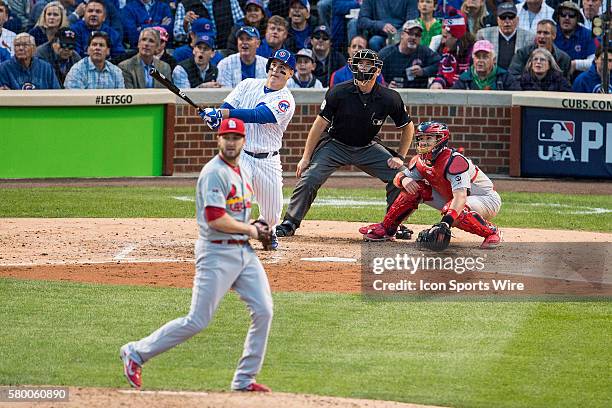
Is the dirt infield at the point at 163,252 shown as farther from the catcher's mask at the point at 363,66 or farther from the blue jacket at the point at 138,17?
the blue jacket at the point at 138,17

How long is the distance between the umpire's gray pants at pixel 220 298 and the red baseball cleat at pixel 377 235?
5.58 metres

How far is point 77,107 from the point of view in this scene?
16.5 metres

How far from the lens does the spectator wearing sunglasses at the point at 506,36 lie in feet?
56.2

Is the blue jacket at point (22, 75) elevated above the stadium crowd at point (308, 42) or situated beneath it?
situated beneath

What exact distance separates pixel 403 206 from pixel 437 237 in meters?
1.03

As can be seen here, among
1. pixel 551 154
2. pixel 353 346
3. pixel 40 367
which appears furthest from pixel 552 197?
pixel 40 367

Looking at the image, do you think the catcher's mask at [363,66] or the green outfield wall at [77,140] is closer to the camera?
the catcher's mask at [363,66]

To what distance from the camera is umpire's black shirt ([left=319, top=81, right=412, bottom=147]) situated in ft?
40.1

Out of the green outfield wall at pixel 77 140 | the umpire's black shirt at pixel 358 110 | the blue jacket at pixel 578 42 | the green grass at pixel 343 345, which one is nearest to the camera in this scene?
the green grass at pixel 343 345

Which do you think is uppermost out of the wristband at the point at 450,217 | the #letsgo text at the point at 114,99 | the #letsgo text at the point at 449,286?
the #letsgo text at the point at 114,99

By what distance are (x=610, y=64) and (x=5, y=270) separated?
999 cm

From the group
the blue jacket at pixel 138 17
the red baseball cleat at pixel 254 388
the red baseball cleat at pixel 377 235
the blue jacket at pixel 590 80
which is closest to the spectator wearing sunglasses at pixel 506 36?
the blue jacket at pixel 590 80

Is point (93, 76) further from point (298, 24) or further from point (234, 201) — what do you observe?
point (234, 201)

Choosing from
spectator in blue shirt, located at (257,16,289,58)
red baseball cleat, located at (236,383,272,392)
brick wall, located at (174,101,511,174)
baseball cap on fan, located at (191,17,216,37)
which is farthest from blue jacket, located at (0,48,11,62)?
red baseball cleat, located at (236,383,272,392)
